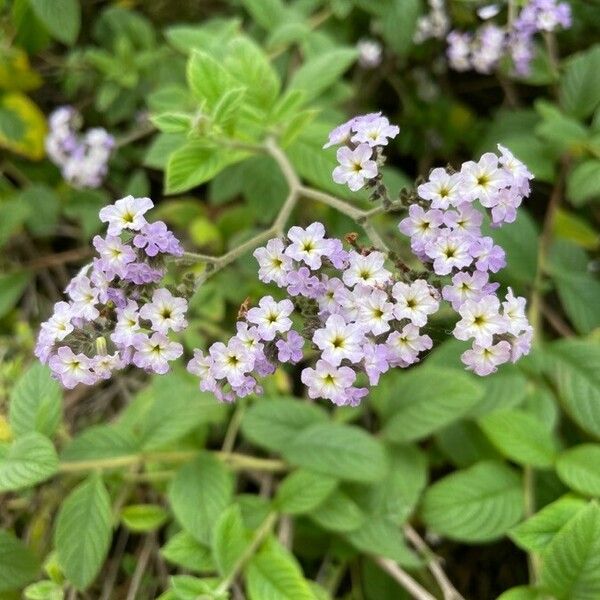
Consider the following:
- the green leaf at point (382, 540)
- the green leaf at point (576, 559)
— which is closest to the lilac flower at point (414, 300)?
the green leaf at point (576, 559)

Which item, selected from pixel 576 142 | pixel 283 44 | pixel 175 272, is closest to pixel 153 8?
pixel 283 44

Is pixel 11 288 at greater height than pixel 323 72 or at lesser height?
lesser

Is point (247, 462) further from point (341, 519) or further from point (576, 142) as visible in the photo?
point (576, 142)

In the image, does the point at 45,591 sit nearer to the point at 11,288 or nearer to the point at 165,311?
the point at 165,311

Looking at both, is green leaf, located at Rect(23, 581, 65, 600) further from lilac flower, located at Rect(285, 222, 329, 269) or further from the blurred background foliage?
lilac flower, located at Rect(285, 222, 329, 269)

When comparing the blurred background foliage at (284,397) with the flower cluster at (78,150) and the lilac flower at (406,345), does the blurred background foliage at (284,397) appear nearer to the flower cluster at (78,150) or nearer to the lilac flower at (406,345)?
the flower cluster at (78,150)

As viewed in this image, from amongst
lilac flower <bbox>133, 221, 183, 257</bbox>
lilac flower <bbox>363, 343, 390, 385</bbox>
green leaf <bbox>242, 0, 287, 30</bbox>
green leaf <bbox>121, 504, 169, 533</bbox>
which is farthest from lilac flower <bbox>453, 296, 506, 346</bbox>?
green leaf <bbox>242, 0, 287, 30</bbox>

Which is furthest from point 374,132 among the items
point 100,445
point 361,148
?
point 100,445
